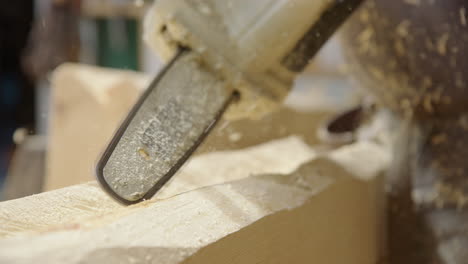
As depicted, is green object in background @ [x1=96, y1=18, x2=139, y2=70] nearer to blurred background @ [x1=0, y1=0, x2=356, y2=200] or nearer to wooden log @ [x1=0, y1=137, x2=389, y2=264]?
blurred background @ [x1=0, y1=0, x2=356, y2=200]

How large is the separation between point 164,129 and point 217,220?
255 millimetres

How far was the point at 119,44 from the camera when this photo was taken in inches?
152

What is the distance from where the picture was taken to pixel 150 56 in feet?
12.2

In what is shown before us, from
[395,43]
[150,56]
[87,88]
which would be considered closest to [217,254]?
[395,43]

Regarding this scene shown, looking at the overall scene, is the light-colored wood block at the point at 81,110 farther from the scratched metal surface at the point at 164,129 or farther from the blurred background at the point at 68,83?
the scratched metal surface at the point at 164,129

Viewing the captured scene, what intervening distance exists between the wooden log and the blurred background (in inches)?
10.0

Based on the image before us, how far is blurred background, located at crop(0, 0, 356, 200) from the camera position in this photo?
181 cm

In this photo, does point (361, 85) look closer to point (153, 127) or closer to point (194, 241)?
point (153, 127)

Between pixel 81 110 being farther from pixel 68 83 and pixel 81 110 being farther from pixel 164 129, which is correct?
pixel 164 129

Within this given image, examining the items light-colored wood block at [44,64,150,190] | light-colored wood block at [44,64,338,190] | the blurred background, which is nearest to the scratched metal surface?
the blurred background

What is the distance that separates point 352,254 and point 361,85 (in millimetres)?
515

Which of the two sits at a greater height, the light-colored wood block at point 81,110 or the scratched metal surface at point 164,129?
the scratched metal surface at point 164,129

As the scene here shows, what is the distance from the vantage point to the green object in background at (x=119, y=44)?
12.6 feet

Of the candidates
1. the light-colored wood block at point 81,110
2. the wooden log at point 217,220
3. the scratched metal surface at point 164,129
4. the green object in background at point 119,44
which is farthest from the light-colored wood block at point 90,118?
the green object in background at point 119,44
